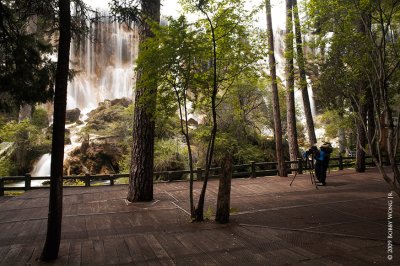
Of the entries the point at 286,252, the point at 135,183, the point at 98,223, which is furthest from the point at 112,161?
the point at 286,252

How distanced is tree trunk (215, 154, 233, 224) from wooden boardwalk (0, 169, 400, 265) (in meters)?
0.24

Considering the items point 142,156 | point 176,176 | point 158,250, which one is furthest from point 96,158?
point 158,250

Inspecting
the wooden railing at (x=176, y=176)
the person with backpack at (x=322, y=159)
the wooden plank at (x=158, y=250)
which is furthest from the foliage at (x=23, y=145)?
the person with backpack at (x=322, y=159)

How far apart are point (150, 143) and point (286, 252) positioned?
17.6 feet

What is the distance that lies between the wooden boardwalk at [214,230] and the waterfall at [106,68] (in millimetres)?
22657

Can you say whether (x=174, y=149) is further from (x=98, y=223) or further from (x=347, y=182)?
(x=98, y=223)

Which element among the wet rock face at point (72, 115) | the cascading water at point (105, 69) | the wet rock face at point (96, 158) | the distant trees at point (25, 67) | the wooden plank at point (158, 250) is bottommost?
the wooden plank at point (158, 250)

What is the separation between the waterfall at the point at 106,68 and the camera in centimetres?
3066

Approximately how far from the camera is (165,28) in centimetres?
586

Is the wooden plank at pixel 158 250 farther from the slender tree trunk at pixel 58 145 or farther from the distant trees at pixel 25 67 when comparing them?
the distant trees at pixel 25 67

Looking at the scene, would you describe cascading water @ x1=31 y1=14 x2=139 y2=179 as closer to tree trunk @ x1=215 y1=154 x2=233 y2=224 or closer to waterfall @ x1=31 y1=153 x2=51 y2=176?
waterfall @ x1=31 y1=153 x2=51 y2=176

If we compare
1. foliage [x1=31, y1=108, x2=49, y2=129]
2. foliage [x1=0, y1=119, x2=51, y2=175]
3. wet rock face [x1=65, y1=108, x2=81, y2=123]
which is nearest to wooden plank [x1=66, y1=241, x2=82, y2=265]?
foliage [x1=0, y1=119, x2=51, y2=175]

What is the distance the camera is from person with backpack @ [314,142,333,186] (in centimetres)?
1027

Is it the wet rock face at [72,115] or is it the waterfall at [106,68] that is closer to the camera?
the wet rock face at [72,115]
